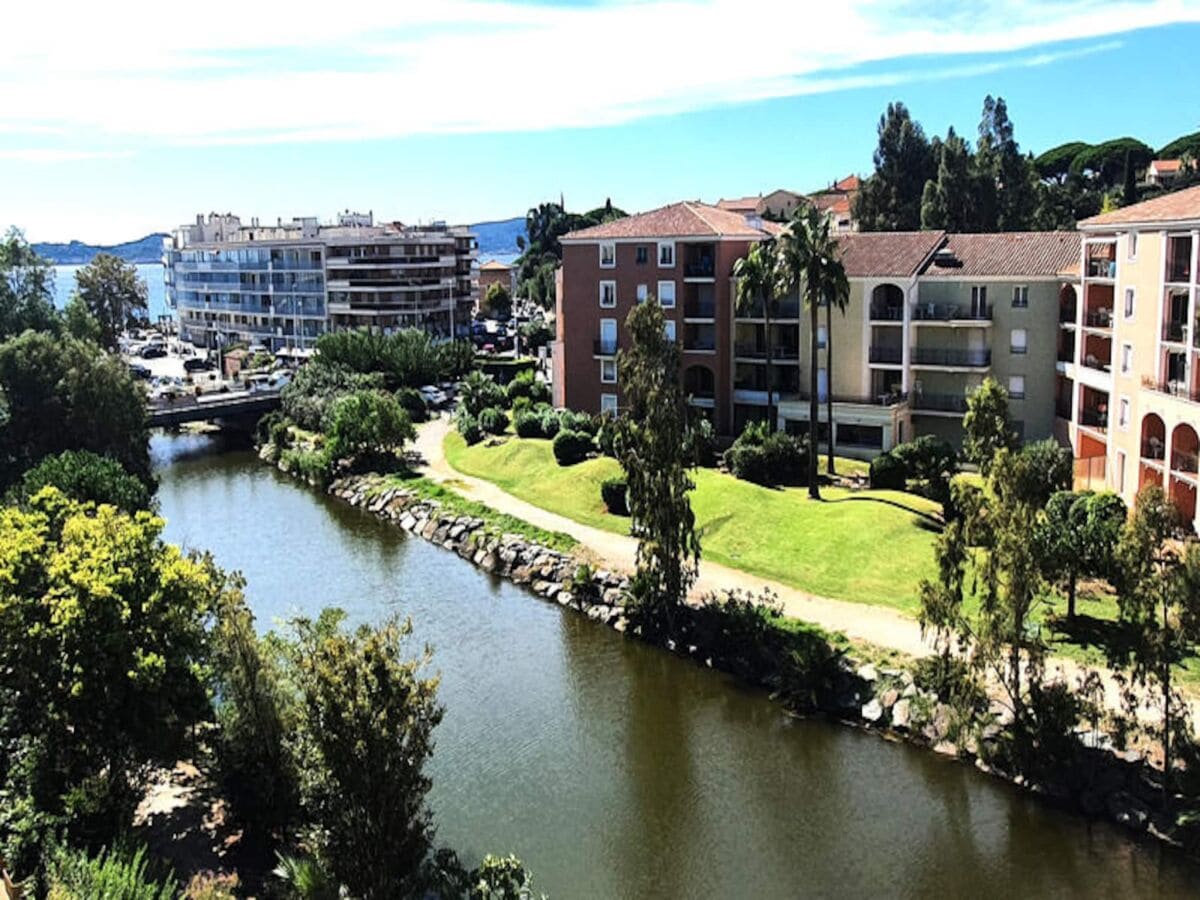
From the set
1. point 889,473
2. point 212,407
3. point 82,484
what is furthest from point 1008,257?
point 212,407

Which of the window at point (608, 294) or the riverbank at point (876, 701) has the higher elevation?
the window at point (608, 294)

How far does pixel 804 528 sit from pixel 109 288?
123 metres

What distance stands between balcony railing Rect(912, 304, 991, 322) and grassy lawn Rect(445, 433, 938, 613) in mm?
8809

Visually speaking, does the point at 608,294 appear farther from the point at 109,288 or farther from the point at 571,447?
the point at 109,288

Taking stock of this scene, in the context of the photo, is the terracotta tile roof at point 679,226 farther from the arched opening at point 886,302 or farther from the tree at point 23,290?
the tree at point 23,290

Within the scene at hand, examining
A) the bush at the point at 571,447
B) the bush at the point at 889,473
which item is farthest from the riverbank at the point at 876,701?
the bush at the point at 889,473

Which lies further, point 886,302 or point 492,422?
point 492,422

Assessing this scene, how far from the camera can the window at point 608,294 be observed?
6644 cm

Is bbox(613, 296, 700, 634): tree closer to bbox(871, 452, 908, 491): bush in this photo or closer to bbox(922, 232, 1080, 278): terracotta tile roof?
bbox(871, 452, 908, 491): bush

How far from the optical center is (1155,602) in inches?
1039

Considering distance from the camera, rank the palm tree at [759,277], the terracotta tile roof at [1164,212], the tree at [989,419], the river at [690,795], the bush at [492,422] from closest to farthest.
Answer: the river at [690,795], the tree at [989,419], the terracotta tile roof at [1164,212], the palm tree at [759,277], the bush at [492,422]

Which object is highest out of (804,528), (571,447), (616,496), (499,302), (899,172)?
(899,172)

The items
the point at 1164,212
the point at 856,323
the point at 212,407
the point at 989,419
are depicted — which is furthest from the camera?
the point at 212,407

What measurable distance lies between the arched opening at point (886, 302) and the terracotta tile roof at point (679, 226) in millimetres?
8370
